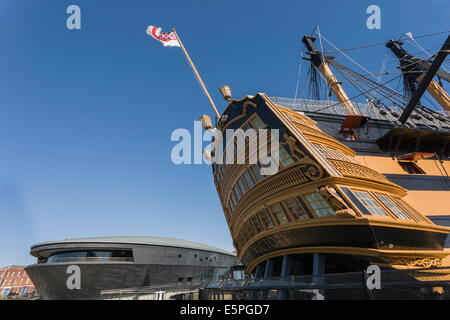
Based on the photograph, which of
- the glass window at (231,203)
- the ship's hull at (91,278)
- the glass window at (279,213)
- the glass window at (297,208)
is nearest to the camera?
the glass window at (297,208)

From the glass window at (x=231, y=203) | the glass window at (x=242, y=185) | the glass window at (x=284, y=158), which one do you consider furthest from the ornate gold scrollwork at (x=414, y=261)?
the glass window at (x=231, y=203)

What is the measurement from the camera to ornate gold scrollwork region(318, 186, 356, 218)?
28.8 feet

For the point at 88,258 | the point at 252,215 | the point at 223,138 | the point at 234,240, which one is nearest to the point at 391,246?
the point at 252,215

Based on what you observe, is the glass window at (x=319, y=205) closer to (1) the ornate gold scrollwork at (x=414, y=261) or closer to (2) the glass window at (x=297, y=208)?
(2) the glass window at (x=297, y=208)

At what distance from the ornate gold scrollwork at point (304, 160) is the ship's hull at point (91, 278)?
95.7 feet

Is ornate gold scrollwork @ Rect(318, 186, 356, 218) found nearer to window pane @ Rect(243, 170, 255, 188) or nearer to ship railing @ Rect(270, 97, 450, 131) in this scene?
window pane @ Rect(243, 170, 255, 188)

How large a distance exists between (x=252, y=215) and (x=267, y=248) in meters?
2.16

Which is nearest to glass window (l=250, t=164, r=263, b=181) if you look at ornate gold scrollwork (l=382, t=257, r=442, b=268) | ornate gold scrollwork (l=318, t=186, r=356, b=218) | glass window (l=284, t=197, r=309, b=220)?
glass window (l=284, t=197, r=309, b=220)

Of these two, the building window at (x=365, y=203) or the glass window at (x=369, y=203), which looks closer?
the building window at (x=365, y=203)

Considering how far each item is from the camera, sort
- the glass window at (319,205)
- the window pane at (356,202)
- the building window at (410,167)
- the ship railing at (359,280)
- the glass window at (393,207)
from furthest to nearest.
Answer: the building window at (410,167)
the glass window at (393,207)
the glass window at (319,205)
the window pane at (356,202)
the ship railing at (359,280)

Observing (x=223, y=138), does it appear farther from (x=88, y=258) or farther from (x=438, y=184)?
(x=88, y=258)

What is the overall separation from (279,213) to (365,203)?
4.20 metres

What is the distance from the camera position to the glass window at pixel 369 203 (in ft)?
31.2
